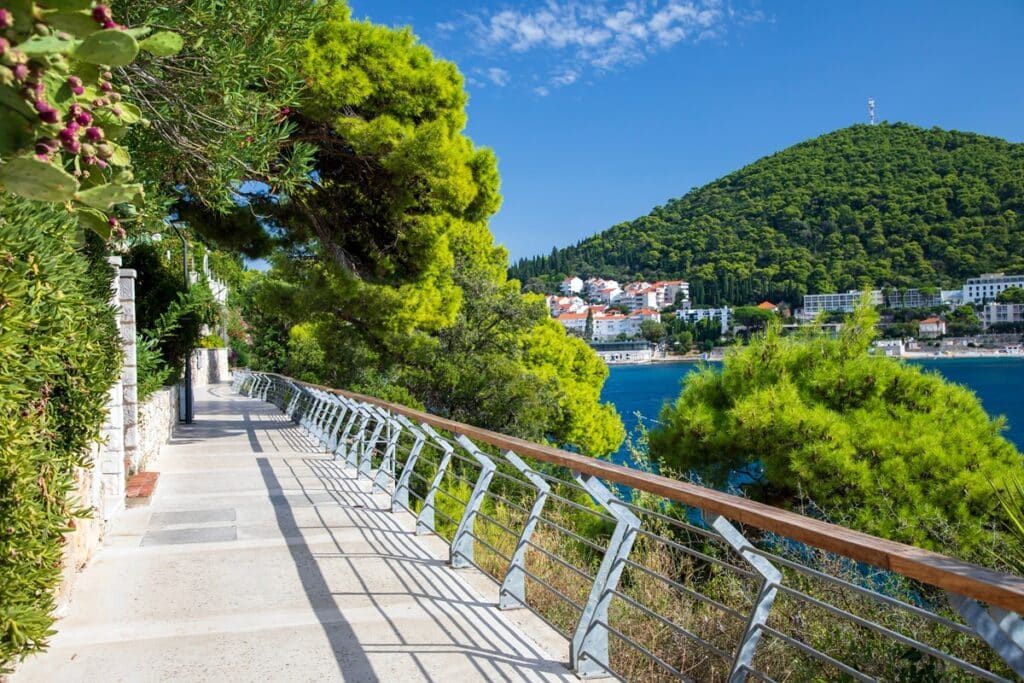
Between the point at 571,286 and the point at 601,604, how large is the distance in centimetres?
13827

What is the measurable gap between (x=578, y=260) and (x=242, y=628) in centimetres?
14186

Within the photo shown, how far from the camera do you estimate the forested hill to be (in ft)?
206

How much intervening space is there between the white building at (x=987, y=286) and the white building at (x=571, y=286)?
8135 cm

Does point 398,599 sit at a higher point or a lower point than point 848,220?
lower

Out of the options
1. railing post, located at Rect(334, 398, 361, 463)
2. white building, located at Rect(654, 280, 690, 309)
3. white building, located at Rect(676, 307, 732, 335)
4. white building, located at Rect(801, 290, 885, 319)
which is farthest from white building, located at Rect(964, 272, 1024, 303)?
railing post, located at Rect(334, 398, 361, 463)

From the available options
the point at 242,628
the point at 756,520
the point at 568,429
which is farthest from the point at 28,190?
the point at 568,429

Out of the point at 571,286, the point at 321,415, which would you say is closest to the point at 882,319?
the point at 321,415

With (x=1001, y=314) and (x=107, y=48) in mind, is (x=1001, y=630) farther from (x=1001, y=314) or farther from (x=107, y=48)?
(x=1001, y=314)

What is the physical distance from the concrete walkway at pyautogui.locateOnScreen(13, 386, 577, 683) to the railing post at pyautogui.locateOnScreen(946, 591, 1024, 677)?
6.58 ft

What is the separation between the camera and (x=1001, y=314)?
63.5m

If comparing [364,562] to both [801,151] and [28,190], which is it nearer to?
[28,190]

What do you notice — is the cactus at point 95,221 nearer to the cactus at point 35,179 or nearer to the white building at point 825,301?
the cactus at point 35,179

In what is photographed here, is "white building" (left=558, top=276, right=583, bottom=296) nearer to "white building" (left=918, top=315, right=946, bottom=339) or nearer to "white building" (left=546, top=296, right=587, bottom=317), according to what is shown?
"white building" (left=546, top=296, right=587, bottom=317)

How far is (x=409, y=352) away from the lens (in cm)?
1703
